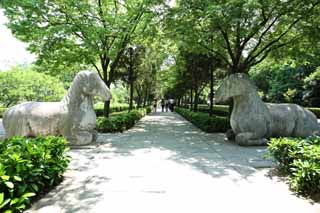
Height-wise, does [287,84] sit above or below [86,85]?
above

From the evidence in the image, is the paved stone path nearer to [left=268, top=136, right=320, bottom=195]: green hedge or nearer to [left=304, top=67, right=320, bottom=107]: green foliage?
[left=268, top=136, right=320, bottom=195]: green hedge

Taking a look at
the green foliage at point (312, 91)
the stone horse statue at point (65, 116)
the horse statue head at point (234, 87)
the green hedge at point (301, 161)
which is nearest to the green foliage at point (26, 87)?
the stone horse statue at point (65, 116)

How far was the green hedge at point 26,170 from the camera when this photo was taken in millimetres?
2434

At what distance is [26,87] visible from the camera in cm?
2300

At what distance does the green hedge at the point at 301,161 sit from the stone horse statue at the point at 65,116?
15.5ft

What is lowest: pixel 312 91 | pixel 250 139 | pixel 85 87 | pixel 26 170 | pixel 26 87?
pixel 250 139

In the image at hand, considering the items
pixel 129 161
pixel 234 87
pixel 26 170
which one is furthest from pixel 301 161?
pixel 26 170

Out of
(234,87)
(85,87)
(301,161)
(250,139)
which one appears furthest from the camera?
(234,87)

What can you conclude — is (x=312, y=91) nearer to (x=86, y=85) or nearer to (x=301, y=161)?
(x=301, y=161)

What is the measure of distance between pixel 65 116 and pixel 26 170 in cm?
392

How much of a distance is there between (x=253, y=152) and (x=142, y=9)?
8186 mm

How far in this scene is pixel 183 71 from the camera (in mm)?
17516

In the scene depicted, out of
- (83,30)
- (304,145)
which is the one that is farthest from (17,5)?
(304,145)

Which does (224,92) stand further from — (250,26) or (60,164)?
(60,164)
